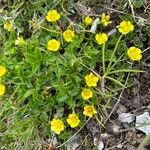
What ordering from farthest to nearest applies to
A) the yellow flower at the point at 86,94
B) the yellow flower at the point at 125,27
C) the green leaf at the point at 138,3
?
the green leaf at the point at 138,3 < the yellow flower at the point at 125,27 < the yellow flower at the point at 86,94

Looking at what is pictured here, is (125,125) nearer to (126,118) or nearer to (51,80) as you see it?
(126,118)

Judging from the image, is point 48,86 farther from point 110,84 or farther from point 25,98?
point 110,84

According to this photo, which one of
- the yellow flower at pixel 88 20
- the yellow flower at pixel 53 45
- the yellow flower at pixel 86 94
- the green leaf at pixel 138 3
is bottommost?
the yellow flower at pixel 86 94

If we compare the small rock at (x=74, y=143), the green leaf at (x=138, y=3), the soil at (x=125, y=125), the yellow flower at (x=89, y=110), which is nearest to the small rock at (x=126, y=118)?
the soil at (x=125, y=125)

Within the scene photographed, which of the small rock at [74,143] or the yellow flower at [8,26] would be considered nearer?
the small rock at [74,143]

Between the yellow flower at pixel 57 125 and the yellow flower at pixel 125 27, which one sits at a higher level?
the yellow flower at pixel 125 27

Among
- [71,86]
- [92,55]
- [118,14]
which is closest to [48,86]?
[71,86]

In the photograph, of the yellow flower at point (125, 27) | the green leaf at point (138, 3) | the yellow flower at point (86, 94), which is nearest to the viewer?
the yellow flower at point (86, 94)

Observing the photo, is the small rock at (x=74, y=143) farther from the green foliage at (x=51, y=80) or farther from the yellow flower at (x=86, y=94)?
the yellow flower at (x=86, y=94)
